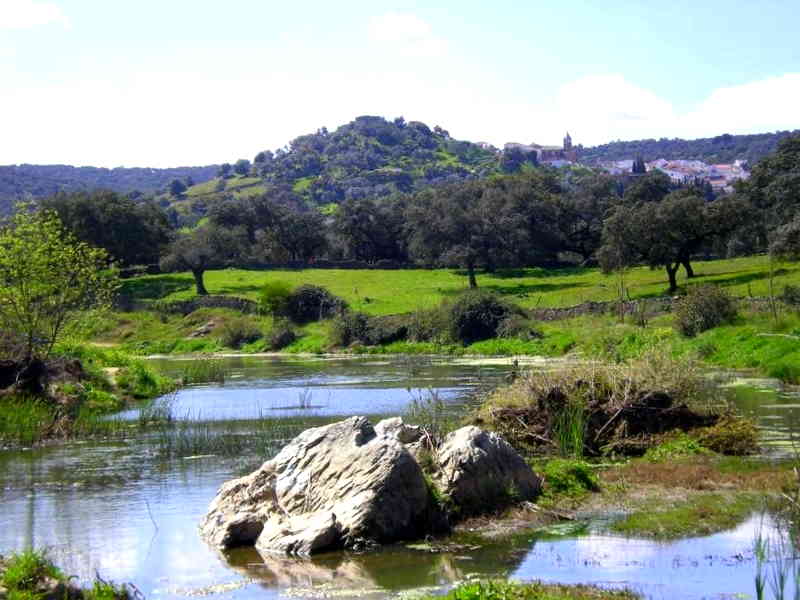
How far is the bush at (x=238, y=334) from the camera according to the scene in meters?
86.6

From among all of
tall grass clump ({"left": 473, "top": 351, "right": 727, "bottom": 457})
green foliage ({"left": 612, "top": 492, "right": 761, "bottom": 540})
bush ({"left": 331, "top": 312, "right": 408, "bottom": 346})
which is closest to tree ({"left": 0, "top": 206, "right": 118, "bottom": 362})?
tall grass clump ({"left": 473, "top": 351, "right": 727, "bottom": 457})

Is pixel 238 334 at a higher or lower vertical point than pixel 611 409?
lower

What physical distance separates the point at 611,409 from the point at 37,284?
22899 millimetres

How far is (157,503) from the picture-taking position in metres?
21.0

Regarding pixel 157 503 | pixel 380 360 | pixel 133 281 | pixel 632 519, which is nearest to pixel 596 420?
pixel 632 519

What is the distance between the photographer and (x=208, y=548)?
56.6ft

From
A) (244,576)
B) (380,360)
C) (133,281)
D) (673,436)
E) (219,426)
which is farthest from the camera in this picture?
(133,281)

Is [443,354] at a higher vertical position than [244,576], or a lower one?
lower

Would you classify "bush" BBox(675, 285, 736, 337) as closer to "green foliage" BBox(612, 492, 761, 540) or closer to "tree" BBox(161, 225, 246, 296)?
"green foliage" BBox(612, 492, 761, 540)

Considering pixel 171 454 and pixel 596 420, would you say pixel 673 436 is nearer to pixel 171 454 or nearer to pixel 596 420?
pixel 596 420

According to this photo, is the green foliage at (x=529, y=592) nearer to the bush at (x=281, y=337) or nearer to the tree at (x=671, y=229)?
the tree at (x=671, y=229)

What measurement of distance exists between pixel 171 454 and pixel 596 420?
10.8 m

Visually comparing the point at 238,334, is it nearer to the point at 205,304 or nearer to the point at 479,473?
the point at 205,304

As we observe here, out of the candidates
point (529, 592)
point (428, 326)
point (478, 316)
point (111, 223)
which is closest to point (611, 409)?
point (529, 592)
